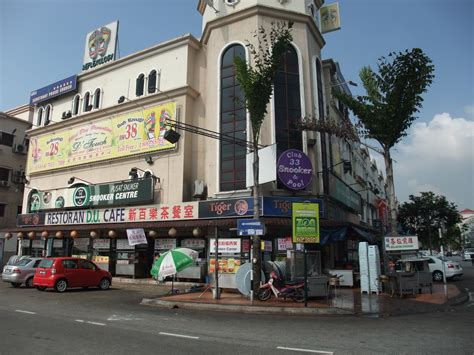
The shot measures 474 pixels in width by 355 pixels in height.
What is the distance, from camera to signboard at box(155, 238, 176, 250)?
2269cm

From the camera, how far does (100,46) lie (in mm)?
30359

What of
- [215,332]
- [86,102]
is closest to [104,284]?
[215,332]

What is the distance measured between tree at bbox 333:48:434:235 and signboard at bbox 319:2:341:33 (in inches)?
381

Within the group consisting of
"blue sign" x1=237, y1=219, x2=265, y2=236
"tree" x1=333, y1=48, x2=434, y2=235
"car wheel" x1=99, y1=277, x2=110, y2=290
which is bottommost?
"car wheel" x1=99, y1=277, x2=110, y2=290

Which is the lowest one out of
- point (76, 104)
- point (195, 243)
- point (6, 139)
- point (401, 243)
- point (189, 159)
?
point (401, 243)

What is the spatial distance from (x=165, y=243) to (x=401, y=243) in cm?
1301

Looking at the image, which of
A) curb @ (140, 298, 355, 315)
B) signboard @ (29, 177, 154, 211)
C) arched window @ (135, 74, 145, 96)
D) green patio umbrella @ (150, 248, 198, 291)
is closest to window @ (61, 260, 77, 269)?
green patio umbrella @ (150, 248, 198, 291)

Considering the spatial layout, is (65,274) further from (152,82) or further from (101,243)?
(152,82)

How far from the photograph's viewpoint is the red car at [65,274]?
17.4 metres

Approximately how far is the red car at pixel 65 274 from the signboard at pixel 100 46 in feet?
55.8

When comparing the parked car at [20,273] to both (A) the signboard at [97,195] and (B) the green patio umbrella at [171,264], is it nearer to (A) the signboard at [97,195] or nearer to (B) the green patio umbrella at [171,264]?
(A) the signboard at [97,195]

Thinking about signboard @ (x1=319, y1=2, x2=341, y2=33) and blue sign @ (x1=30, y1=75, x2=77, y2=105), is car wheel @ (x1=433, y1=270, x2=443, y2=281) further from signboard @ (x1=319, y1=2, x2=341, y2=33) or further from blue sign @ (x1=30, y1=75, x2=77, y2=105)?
blue sign @ (x1=30, y1=75, x2=77, y2=105)

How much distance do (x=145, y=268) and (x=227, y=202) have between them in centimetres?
773

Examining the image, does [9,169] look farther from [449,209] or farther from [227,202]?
[449,209]
